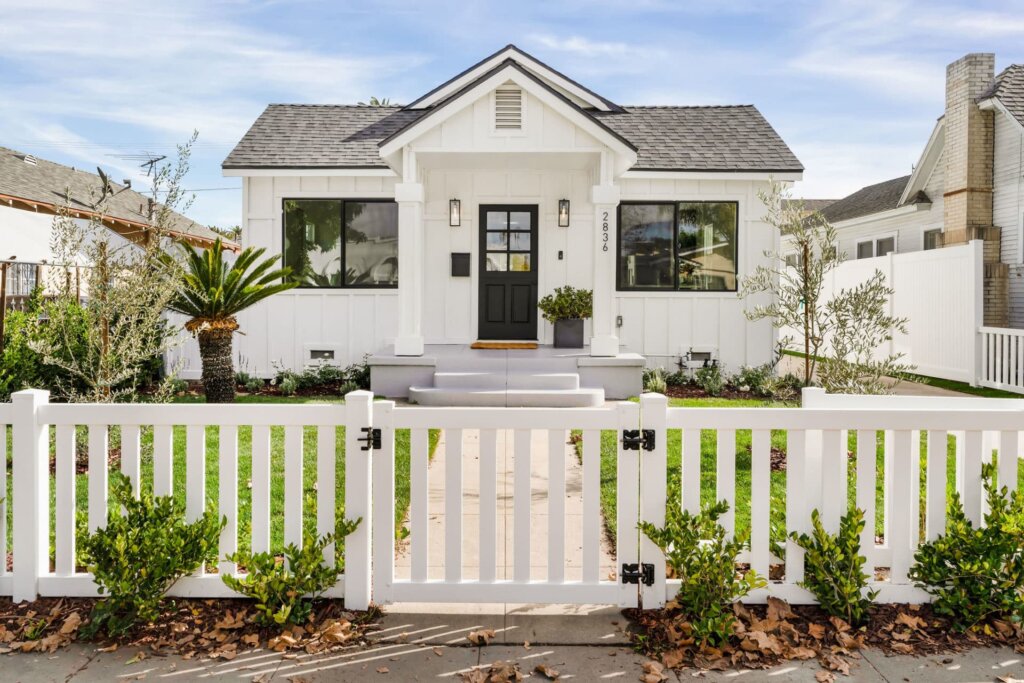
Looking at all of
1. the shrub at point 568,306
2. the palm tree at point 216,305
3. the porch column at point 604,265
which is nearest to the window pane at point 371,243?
the shrub at point 568,306

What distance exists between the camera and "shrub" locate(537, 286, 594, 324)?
11.1 meters

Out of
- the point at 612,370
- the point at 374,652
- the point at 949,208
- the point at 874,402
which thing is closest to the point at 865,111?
the point at 949,208

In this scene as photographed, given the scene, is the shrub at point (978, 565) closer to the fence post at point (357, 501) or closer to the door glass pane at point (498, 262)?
the fence post at point (357, 501)

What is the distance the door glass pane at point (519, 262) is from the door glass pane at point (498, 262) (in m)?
0.08

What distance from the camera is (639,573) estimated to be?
3.21m

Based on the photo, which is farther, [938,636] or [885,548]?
[885,548]

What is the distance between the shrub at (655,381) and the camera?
10002 mm

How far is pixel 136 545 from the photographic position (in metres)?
3.07

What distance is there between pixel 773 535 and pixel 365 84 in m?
34.5

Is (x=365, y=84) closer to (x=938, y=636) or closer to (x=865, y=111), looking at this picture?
(x=865, y=111)

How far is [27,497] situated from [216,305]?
598 centimetres

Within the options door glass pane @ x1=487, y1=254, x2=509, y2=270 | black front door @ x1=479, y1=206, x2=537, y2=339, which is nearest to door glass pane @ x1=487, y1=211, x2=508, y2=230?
black front door @ x1=479, y1=206, x2=537, y2=339

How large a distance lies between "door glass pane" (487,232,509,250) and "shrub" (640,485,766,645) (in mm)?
9298

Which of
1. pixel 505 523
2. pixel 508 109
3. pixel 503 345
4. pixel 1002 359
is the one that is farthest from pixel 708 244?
pixel 505 523
